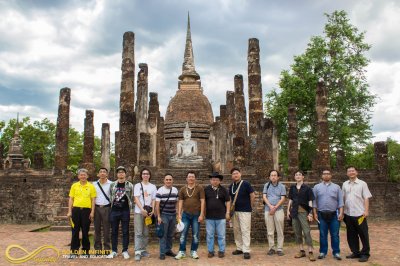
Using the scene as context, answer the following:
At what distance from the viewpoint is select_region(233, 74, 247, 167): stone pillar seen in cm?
1709

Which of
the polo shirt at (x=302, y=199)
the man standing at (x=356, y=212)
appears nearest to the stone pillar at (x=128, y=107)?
the polo shirt at (x=302, y=199)

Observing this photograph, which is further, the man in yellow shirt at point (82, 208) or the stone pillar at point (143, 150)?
the stone pillar at point (143, 150)

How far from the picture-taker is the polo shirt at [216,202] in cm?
700

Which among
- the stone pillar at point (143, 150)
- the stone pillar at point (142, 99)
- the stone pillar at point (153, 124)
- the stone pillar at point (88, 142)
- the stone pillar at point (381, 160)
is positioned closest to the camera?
the stone pillar at point (381, 160)

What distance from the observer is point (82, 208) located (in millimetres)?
6812

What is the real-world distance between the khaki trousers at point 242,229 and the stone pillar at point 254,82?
8859 mm

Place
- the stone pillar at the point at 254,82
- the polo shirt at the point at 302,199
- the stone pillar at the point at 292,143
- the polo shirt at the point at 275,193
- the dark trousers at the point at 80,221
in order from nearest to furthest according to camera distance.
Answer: the dark trousers at the point at 80,221 < the polo shirt at the point at 302,199 < the polo shirt at the point at 275,193 < the stone pillar at the point at 254,82 < the stone pillar at the point at 292,143

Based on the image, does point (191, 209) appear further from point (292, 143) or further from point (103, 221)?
point (292, 143)

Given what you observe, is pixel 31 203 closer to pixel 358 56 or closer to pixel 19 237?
pixel 19 237

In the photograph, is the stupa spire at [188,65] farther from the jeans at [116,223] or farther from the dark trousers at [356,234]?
the dark trousers at [356,234]

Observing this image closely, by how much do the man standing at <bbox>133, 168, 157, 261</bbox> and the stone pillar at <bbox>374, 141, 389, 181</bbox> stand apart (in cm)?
1303

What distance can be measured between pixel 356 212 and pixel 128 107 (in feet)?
32.2

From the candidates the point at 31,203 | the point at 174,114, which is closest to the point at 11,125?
the point at 174,114

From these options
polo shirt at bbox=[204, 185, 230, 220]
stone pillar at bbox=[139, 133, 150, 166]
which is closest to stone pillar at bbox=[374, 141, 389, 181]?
stone pillar at bbox=[139, 133, 150, 166]
